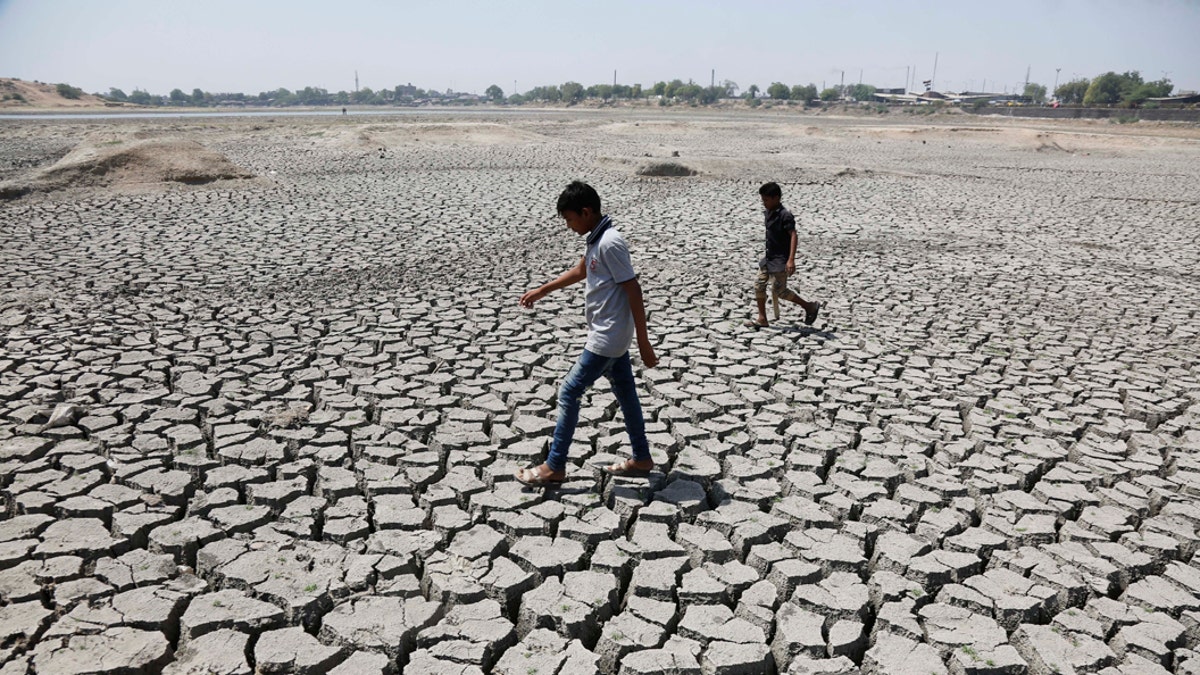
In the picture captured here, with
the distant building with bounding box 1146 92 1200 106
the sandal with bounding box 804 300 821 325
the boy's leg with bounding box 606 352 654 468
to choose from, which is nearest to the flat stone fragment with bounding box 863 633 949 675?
the boy's leg with bounding box 606 352 654 468

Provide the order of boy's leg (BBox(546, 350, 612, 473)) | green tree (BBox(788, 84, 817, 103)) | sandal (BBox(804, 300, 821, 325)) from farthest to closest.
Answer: green tree (BBox(788, 84, 817, 103))
sandal (BBox(804, 300, 821, 325))
boy's leg (BBox(546, 350, 612, 473))

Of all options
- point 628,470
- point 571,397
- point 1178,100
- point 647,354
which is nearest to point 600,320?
point 647,354

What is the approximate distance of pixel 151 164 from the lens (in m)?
14.4

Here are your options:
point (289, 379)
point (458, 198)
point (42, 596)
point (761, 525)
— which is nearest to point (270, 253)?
point (289, 379)

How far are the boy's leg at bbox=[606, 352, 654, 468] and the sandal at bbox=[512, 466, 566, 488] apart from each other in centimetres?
39

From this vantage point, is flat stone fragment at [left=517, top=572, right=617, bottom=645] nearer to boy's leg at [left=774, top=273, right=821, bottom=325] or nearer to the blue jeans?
the blue jeans

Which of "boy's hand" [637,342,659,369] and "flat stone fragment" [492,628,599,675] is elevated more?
"boy's hand" [637,342,659,369]

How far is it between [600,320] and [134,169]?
1394 centimetres

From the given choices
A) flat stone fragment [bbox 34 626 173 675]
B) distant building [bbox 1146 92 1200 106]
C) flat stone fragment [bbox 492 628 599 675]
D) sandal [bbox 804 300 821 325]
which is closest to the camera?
flat stone fragment [bbox 34 626 173 675]

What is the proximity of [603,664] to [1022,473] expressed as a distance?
2625mm

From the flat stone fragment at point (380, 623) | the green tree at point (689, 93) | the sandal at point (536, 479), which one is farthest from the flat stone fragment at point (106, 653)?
the green tree at point (689, 93)

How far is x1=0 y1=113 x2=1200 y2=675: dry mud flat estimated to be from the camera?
2803 mm

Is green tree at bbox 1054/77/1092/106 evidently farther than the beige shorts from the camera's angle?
Yes

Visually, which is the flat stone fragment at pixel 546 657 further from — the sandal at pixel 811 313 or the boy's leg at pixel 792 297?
the sandal at pixel 811 313
